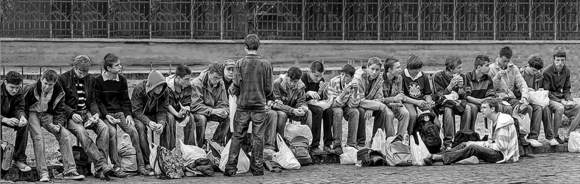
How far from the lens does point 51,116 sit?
17438mm

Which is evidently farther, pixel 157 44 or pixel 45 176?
pixel 157 44

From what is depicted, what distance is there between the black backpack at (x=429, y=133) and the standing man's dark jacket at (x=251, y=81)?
2.85 metres

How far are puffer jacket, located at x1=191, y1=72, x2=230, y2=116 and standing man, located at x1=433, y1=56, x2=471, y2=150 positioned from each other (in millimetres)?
3357

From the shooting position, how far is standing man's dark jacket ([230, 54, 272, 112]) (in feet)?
59.2

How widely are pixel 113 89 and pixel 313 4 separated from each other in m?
12.6

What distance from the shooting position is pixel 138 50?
2942cm

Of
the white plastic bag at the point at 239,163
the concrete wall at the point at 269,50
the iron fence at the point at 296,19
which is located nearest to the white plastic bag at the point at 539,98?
the white plastic bag at the point at 239,163

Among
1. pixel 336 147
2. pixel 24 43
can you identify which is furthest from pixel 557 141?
pixel 24 43

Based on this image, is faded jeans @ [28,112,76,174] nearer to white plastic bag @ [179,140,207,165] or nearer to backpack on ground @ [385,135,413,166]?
white plastic bag @ [179,140,207,165]

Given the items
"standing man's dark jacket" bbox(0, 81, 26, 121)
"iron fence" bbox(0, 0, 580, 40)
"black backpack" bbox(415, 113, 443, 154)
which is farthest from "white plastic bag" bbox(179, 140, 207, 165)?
"iron fence" bbox(0, 0, 580, 40)

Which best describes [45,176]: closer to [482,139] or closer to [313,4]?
[482,139]

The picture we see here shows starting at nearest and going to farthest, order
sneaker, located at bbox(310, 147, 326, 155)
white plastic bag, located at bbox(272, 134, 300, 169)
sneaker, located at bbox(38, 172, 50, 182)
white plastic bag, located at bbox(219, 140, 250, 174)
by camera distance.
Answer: sneaker, located at bbox(38, 172, 50, 182) → white plastic bag, located at bbox(219, 140, 250, 174) → white plastic bag, located at bbox(272, 134, 300, 169) → sneaker, located at bbox(310, 147, 326, 155)

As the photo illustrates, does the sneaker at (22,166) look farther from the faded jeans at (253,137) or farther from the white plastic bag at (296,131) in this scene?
the white plastic bag at (296,131)

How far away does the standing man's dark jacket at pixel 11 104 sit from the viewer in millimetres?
17094
